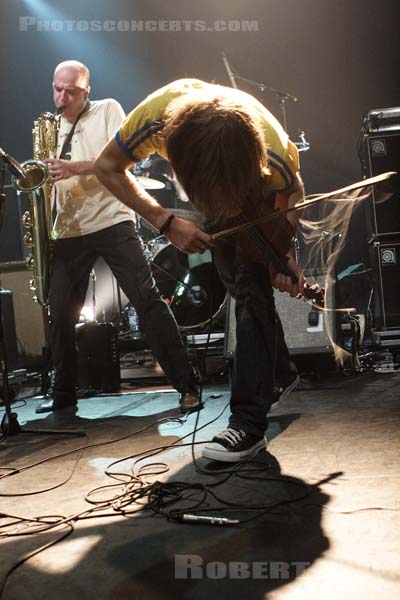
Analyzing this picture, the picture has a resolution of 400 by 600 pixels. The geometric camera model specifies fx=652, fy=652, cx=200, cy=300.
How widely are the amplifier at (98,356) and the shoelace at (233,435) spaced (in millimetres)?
2261

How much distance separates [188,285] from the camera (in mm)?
5449

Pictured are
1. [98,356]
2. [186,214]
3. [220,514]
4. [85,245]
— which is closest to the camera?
[220,514]

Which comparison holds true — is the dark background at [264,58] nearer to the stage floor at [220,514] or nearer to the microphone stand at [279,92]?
the microphone stand at [279,92]

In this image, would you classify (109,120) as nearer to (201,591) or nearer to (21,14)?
(201,591)

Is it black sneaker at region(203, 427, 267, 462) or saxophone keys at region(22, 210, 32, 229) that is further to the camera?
saxophone keys at region(22, 210, 32, 229)

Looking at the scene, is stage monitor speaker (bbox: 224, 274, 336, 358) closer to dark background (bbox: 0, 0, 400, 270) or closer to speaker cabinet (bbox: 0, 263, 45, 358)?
speaker cabinet (bbox: 0, 263, 45, 358)

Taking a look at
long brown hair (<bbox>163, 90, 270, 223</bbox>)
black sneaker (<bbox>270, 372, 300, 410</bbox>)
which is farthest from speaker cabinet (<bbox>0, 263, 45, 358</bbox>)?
long brown hair (<bbox>163, 90, 270, 223</bbox>)

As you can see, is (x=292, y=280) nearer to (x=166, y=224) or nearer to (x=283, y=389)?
(x=166, y=224)

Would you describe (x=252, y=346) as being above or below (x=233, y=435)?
above

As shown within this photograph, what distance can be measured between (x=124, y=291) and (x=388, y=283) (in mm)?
2513

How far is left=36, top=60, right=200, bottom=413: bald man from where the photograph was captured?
11.1 feet

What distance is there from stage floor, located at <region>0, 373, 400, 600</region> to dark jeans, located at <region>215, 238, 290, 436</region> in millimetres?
161

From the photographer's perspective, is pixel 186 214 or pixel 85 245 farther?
pixel 186 214

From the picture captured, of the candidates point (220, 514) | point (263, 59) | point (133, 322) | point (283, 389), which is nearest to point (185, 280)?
point (133, 322)
